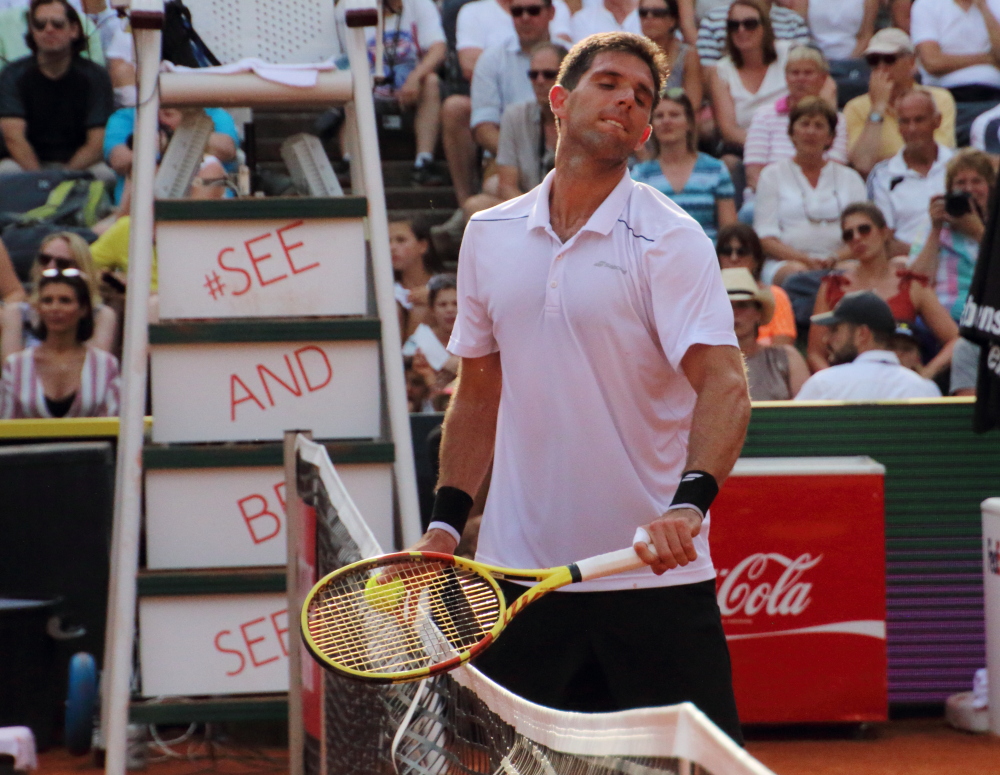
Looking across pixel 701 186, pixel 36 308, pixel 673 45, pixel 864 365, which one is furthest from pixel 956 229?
pixel 36 308

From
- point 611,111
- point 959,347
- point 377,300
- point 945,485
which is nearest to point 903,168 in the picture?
point 959,347

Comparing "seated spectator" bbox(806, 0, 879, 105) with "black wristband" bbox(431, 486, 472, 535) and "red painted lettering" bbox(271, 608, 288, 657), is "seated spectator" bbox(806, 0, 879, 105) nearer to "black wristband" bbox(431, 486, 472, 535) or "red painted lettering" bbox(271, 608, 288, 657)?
"red painted lettering" bbox(271, 608, 288, 657)

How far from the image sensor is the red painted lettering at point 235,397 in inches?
163

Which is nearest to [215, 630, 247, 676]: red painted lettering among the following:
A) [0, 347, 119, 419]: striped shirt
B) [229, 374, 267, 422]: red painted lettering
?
[229, 374, 267, 422]: red painted lettering

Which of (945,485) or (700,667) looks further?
(945,485)

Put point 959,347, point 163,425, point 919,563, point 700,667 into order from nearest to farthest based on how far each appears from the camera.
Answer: point 700,667 → point 163,425 → point 919,563 → point 959,347

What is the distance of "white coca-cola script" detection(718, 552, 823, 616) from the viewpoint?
567 centimetres

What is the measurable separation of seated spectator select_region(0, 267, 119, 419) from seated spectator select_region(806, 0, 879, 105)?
5848 mm

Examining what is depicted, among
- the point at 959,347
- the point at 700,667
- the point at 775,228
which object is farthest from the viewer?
the point at 775,228

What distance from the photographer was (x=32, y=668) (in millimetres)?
5590

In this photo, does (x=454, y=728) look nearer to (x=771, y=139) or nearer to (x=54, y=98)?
(x=771, y=139)

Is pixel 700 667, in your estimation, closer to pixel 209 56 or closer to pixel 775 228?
pixel 209 56

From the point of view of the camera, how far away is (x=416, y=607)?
274cm

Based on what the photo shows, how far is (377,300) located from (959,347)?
393 cm
